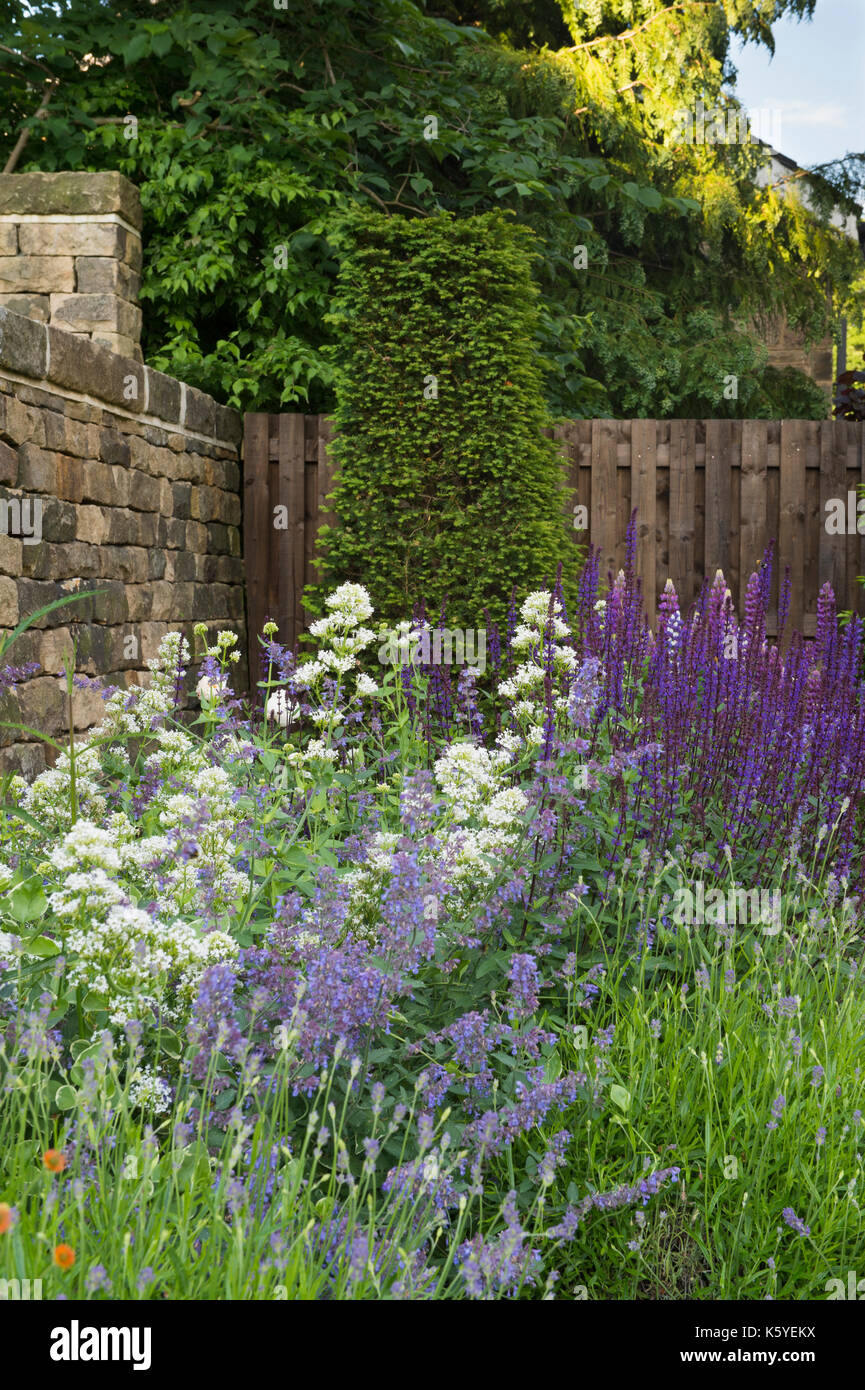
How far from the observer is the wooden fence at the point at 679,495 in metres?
7.44

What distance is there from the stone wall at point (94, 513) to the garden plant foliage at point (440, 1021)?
3.77 feet

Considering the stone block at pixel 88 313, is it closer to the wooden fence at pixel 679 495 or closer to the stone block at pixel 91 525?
the wooden fence at pixel 679 495

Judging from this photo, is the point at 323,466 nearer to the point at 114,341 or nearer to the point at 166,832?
the point at 114,341

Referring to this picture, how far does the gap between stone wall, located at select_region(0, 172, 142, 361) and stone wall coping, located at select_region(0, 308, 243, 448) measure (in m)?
0.22

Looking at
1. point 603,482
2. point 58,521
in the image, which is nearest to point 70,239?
point 58,521

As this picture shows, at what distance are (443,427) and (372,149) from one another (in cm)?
378

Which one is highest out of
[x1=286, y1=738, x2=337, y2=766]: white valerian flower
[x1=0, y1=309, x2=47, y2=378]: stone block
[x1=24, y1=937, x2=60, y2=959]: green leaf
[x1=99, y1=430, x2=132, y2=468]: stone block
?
[x1=0, y1=309, x2=47, y2=378]: stone block

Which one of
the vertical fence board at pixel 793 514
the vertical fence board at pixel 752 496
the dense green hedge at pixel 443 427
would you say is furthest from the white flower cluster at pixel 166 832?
the vertical fence board at pixel 793 514

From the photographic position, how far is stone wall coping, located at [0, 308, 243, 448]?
14.2ft

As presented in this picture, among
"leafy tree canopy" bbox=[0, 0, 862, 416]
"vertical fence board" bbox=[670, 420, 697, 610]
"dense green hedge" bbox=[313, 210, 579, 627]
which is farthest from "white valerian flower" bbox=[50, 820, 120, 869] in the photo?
"vertical fence board" bbox=[670, 420, 697, 610]

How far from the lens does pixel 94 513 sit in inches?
200

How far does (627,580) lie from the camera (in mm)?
3918

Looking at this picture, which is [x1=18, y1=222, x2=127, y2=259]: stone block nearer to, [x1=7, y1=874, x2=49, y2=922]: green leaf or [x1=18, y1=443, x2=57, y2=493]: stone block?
[x1=18, y1=443, x2=57, y2=493]: stone block
